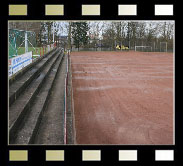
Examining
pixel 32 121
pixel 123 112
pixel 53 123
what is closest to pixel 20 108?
pixel 32 121

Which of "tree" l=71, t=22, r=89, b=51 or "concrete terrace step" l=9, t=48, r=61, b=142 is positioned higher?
"tree" l=71, t=22, r=89, b=51

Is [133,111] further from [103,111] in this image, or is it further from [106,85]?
[106,85]

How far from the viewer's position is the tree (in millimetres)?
39625

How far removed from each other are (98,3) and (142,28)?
37.0m

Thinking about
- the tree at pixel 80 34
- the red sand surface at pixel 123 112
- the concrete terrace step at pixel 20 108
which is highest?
the tree at pixel 80 34

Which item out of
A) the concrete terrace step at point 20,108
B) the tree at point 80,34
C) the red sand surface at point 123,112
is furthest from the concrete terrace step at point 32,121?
the tree at point 80,34

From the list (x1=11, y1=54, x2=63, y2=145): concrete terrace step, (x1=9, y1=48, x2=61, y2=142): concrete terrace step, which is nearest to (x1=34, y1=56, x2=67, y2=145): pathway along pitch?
(x1=11, y1=54, x2=63, y2=145): concrete terrace step

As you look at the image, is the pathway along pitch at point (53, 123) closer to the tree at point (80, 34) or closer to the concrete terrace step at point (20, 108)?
the concrete terrace step at point (20, 108)

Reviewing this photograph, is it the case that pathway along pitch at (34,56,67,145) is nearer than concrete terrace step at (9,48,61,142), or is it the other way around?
concrete terrace step at (9,48,61,142)

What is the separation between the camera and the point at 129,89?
11352 mm

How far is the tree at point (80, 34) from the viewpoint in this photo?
130 feet

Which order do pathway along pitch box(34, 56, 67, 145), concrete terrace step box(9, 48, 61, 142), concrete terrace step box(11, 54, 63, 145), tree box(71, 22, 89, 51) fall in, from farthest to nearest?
tree box(71, 22, 89, 51), pathway along pitch box(34, 56, 67, 145), concrete terrace step box(9, 48, 61, 142), concrete terrace step box(11, 54, 63, 145)

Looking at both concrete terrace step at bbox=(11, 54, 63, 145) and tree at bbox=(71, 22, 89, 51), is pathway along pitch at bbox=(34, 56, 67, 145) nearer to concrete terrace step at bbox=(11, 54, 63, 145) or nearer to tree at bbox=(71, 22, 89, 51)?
concrete terrace step at bbox=(11, 54, 63, 145)

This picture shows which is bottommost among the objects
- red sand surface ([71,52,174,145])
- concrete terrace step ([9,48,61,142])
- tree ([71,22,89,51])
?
red sand surface ([71,52,174,145])
